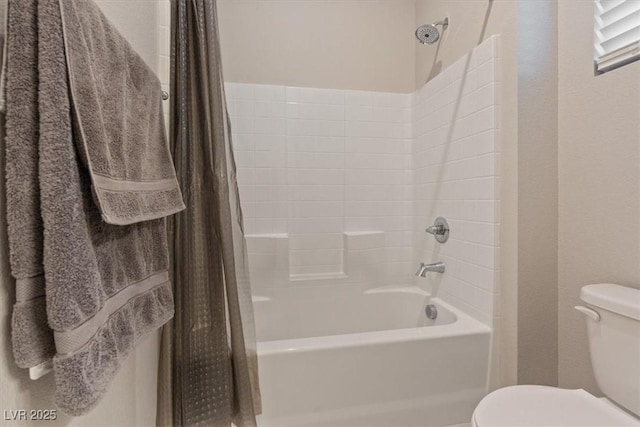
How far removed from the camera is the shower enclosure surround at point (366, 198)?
1.64 m

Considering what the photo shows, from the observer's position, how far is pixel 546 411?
41.9 inches

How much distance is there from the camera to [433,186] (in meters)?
2.11

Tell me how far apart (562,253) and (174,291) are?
1.55 meters

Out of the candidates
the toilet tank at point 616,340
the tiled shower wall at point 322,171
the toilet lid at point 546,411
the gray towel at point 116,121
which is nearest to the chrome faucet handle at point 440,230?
the tiled shower wall at point 322,171

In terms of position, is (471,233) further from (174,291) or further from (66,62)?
(66,62)

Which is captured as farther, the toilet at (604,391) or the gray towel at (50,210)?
the toilet at (604,391)

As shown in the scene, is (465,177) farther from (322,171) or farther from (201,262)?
(201,262)

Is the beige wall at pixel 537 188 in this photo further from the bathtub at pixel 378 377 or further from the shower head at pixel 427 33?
the shower head at pixel 427 33

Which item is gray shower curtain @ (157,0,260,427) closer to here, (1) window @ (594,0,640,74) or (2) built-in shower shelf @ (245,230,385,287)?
(2) built-in shower shelf @ (245,230,385,287)

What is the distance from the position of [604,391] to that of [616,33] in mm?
1254

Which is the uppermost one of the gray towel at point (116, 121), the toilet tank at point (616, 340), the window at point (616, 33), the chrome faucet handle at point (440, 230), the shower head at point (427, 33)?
the shower head at point (427, 33)

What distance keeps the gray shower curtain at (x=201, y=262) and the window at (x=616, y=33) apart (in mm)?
1424

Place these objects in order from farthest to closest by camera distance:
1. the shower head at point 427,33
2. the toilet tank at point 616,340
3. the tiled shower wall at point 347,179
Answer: the tiled shower wall at point 347,179, the shower head at point 427,33, the toilet tank at point 616,340

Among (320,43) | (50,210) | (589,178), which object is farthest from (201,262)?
(320,43)
